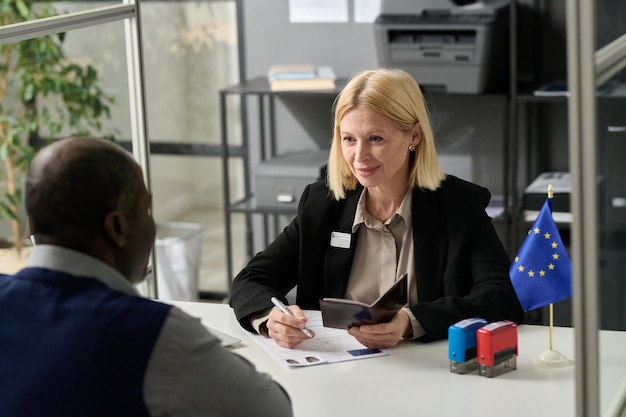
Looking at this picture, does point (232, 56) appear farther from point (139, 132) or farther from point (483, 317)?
point (483, 317)

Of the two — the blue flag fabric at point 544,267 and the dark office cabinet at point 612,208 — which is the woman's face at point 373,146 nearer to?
the blue flag fabric at point 544,267

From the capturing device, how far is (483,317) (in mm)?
2311

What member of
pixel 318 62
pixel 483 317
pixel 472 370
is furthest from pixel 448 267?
pixel 318 62

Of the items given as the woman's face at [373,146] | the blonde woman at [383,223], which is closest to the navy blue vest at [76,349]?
the blonde woman at [383,223]

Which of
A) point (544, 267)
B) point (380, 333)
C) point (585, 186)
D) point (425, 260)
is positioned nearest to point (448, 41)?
point (425, 260)

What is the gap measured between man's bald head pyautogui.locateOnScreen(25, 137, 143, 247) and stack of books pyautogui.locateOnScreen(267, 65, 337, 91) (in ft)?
9.32

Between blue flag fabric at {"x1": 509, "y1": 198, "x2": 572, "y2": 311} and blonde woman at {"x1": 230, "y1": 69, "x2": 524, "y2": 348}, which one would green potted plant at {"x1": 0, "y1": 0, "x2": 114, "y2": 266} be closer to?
blonde woman at {"x1": 230, "y1": 69, "x2": 524, "y2": 348}

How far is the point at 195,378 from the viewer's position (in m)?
1.44

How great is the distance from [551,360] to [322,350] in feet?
1.56

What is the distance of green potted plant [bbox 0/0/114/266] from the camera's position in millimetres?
4449

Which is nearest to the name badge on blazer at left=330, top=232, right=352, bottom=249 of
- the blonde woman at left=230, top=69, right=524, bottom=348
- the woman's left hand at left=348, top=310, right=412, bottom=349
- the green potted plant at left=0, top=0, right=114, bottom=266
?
the blonde woman at left=230, top=69, right=524, bottom=348

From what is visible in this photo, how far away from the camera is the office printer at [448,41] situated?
153 inches

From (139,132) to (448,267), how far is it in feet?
3.01

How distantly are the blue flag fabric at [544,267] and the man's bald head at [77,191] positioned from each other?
1.06 metres
